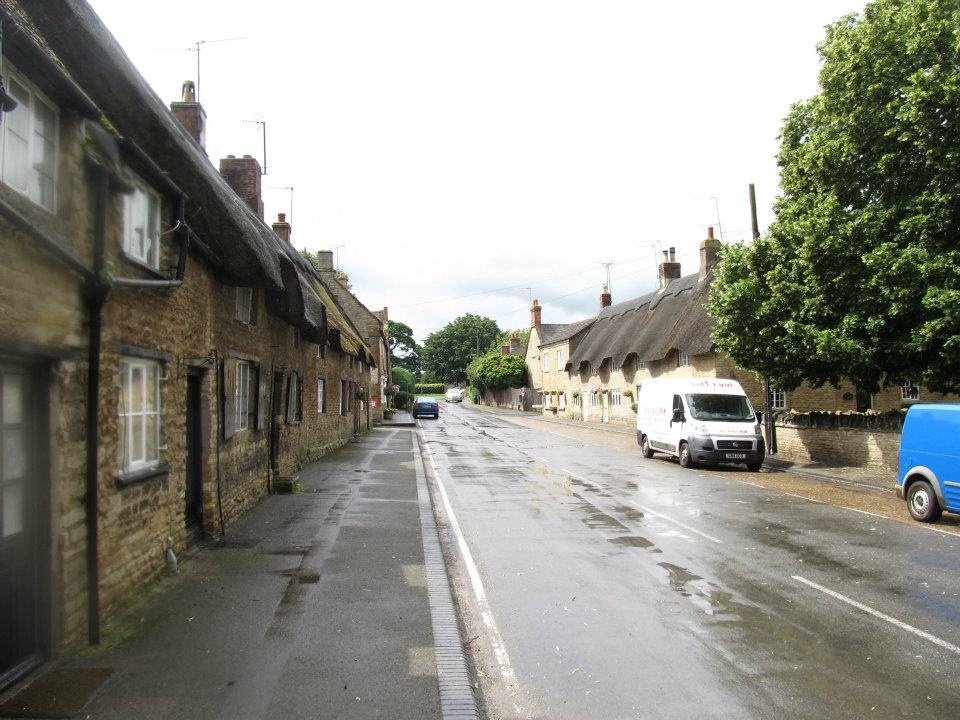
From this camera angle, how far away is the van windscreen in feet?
59.7

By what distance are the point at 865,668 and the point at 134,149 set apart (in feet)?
24.6

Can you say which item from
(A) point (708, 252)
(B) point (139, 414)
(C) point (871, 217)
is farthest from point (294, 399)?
(A) point (708, 252)

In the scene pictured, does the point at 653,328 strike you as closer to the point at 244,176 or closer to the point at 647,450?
the point at 647,450

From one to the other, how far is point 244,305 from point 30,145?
6.27 metres

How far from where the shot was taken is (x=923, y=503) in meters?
10.6

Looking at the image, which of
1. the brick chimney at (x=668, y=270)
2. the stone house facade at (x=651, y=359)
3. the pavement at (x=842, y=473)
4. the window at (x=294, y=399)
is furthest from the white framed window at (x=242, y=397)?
the brick chimney at (x=668, y=270)

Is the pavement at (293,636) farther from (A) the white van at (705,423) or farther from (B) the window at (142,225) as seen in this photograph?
(A) the white van at (705,423)

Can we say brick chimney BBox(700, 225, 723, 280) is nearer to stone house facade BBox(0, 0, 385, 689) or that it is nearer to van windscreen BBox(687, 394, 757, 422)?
van windscreen BBox(687, 394, 757, 422)

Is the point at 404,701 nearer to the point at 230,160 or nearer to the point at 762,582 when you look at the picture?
the point at 762,582

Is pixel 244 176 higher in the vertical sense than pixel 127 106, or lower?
higher

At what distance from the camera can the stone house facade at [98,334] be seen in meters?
4.50

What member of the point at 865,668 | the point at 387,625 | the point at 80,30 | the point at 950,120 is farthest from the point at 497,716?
the point at 950,120

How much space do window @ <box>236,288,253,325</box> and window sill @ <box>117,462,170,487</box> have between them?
3.98 meters

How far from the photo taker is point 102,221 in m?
5.42
